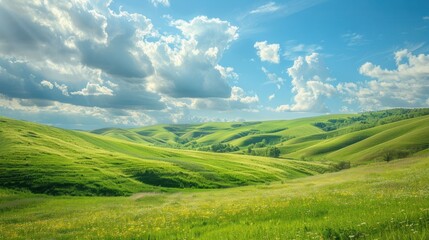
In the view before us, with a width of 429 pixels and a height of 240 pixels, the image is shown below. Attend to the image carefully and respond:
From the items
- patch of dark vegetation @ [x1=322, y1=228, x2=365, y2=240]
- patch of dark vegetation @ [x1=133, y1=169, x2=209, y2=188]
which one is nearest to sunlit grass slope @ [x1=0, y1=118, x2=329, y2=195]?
patch of dark vegetation @ [x1=133, y1=169, x2=209, y2=188]

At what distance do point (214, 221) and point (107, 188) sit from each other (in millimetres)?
59557

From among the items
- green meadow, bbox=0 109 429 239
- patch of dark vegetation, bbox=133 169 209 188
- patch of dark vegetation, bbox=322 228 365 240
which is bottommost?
patch of dark vegetation, bbox=133 169 209 188

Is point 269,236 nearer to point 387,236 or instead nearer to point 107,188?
point 387,236

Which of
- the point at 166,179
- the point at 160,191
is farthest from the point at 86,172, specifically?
the point at 160,191

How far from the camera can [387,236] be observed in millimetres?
6996

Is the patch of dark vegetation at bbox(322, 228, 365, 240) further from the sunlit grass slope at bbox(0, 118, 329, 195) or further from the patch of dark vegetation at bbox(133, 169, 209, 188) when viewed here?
the patch of dark vegetation at bbox(133, 169, 209, 188)

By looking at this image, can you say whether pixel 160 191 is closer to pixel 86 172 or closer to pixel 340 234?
pixel 86 172

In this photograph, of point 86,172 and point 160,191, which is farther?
point 86,172

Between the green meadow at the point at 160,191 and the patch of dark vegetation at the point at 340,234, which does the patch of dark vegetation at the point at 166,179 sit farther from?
the patch of dark vegetation at the point at 340,234

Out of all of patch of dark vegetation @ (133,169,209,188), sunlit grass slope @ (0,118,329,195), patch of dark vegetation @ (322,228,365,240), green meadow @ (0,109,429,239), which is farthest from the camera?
patch of dark vegetation @ (133,169,209,188)

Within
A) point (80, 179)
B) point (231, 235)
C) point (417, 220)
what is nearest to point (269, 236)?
point (231, 235)

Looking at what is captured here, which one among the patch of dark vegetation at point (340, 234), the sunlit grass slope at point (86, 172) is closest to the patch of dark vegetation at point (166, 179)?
the sunlit grass slope at point (86, 172)

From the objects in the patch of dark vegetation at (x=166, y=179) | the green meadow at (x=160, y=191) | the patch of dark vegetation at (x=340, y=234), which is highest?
the patch of dark vegetation at (x=340, y=234)

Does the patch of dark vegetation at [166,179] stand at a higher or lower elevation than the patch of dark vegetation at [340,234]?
lower
